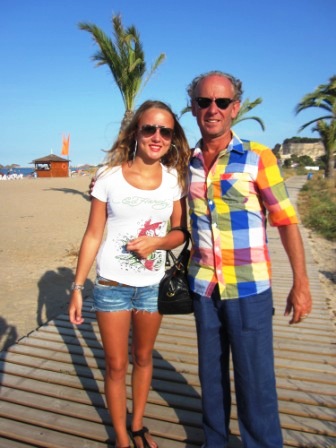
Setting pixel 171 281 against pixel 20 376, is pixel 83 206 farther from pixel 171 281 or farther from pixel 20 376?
pixel 171 281

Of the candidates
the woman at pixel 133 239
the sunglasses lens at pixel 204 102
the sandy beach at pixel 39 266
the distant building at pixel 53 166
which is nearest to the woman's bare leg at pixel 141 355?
the woman at pixel 133 239

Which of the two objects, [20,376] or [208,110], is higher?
[208,110]

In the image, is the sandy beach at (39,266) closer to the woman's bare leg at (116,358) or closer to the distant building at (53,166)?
the woman's bare leg at (116,358)

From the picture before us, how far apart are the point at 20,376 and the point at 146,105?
2.38 meters

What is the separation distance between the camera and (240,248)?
1.94 meters

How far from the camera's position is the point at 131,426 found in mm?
2438

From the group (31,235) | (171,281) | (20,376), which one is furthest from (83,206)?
(171,281)

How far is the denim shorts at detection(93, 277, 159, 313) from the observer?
212 cm

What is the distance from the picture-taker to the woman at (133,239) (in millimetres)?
2115

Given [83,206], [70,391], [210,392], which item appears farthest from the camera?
[83,206]

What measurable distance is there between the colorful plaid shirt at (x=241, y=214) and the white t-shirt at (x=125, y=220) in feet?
1.04

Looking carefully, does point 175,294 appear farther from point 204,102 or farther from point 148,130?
point 204,102

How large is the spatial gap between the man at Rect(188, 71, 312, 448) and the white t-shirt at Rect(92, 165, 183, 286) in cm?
24

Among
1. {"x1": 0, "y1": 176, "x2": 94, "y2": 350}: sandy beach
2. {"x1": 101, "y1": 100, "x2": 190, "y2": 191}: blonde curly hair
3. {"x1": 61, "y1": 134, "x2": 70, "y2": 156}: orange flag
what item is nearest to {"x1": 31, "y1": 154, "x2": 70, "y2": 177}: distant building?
{"x1": 61, "y1": 134, "x2": 70, "y2": 156}: orange flag
